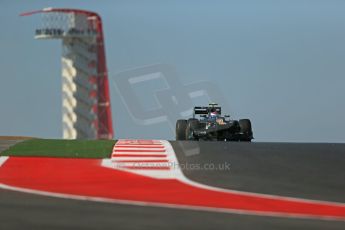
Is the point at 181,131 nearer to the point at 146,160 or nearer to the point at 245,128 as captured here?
the point at 245,128

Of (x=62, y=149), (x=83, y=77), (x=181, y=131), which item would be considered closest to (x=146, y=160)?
(x=62, y=149)

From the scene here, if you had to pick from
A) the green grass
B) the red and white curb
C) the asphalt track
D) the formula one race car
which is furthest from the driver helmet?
the green grass

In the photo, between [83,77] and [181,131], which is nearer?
[181,131]

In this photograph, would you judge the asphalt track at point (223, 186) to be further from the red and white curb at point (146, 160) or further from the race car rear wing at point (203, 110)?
the race car rear wing at point (203, 110)

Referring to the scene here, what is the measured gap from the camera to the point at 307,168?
13.4m

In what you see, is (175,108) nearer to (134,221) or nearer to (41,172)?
(41,172)

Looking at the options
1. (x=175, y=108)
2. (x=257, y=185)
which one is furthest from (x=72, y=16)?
(x=257, y=185)

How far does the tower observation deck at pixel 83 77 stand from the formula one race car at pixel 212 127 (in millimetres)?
46042

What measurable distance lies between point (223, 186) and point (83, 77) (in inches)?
2489

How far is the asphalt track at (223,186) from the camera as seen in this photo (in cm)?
733

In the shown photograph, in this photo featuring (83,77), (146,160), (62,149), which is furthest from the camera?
(83,77)

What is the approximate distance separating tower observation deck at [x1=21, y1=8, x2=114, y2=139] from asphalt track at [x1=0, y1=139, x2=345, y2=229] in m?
53.8

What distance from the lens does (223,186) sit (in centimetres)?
1086

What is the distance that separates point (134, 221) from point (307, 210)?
2.79 metres
